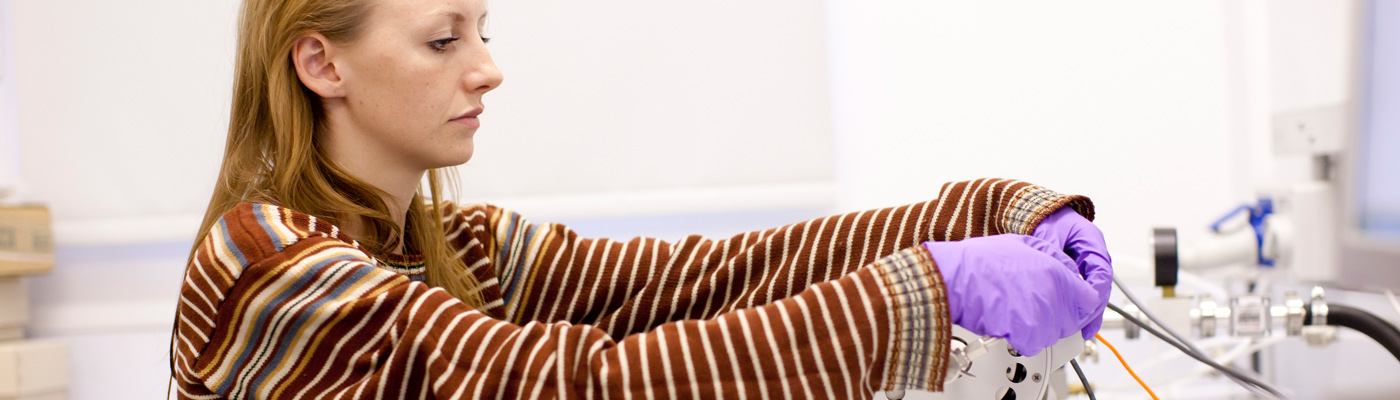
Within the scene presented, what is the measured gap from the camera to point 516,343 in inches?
22.3

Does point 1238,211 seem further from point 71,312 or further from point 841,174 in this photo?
point 71,312

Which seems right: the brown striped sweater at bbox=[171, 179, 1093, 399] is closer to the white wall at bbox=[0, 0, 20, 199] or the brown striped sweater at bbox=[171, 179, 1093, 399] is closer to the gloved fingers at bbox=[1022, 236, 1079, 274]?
the gloved fingers at bbox=[1022, 236, 1079, 274]

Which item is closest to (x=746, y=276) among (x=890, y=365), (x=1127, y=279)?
(x=890, y=365)

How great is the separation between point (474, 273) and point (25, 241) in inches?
42.1

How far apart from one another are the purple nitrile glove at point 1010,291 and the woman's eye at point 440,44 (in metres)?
0.47

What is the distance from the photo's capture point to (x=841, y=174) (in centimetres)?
152

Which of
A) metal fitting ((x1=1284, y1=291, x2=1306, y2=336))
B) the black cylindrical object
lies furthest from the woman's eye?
metal fitting ((x1=1284, y1=291, x2=1306, y2=336))

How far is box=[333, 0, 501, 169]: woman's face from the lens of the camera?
30.2 inches

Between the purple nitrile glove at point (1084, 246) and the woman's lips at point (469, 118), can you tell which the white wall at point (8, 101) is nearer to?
the woman's lips at point (469, 118)

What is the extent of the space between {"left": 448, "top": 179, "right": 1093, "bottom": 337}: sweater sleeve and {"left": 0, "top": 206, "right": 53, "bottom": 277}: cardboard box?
99cm

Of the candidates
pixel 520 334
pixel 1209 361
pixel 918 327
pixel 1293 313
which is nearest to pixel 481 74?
pixel 520 334

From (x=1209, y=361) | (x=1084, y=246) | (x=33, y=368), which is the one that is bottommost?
(x=33, y=368)

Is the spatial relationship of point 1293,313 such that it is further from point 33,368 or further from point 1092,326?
point 33,368

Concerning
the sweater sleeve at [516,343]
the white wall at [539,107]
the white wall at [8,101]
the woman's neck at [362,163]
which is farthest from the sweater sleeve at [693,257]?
the white wall at [8,101]
